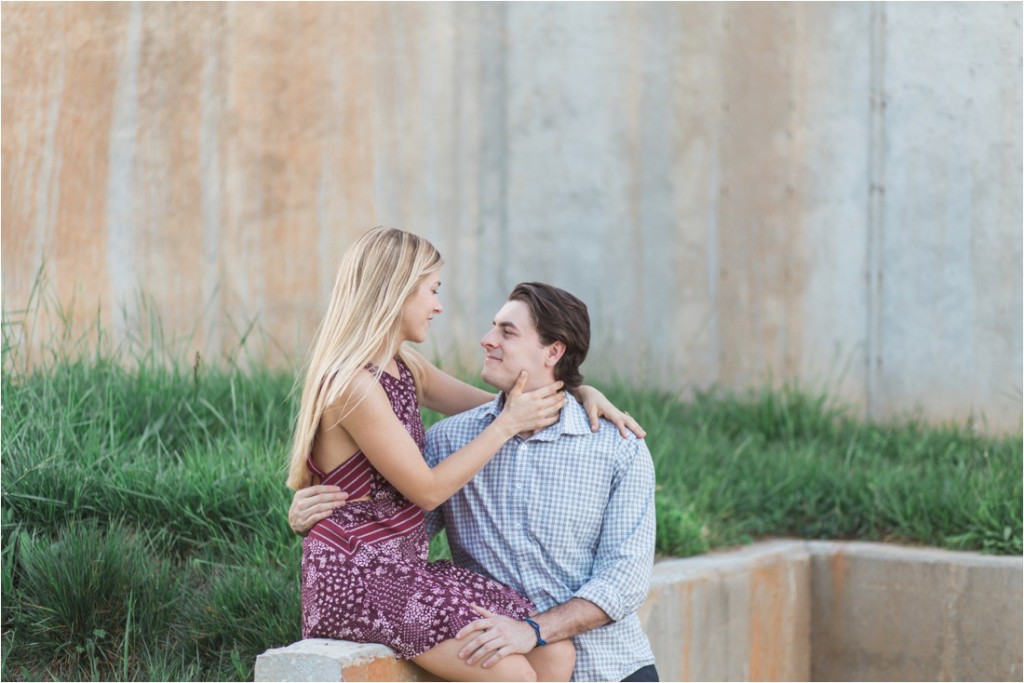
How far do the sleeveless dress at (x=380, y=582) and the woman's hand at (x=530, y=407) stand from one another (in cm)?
30

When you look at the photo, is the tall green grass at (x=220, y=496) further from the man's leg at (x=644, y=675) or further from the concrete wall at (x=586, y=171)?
the man's leg at (x=644, y=675)

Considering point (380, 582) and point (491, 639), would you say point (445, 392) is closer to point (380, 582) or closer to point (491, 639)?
point (380, 582)

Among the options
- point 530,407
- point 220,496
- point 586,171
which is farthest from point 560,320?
point 586,171

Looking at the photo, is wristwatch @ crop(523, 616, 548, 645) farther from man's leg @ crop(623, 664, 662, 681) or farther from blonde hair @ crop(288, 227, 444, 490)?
blonde hair @ crop(288, 227, 444, 490)

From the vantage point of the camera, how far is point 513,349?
11.0ft

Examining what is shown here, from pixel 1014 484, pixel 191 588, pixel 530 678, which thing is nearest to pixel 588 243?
pixel 1014 484

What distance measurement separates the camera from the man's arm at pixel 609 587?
3.04m

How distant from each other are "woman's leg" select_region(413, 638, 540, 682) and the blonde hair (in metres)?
0.58

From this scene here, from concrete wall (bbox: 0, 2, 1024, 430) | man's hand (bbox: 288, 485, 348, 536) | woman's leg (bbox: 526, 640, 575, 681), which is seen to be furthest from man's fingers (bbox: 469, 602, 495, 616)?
concrete wall (bbox: 0, 2, 1024, 430)

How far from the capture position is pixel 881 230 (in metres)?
7.45

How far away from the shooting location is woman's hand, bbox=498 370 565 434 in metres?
3.23

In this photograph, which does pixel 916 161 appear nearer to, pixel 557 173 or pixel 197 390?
pixel 557 173

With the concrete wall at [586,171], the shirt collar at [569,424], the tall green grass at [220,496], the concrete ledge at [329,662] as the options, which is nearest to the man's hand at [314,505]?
the concrete ledge at [329,662]

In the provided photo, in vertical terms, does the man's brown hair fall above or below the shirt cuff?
above
